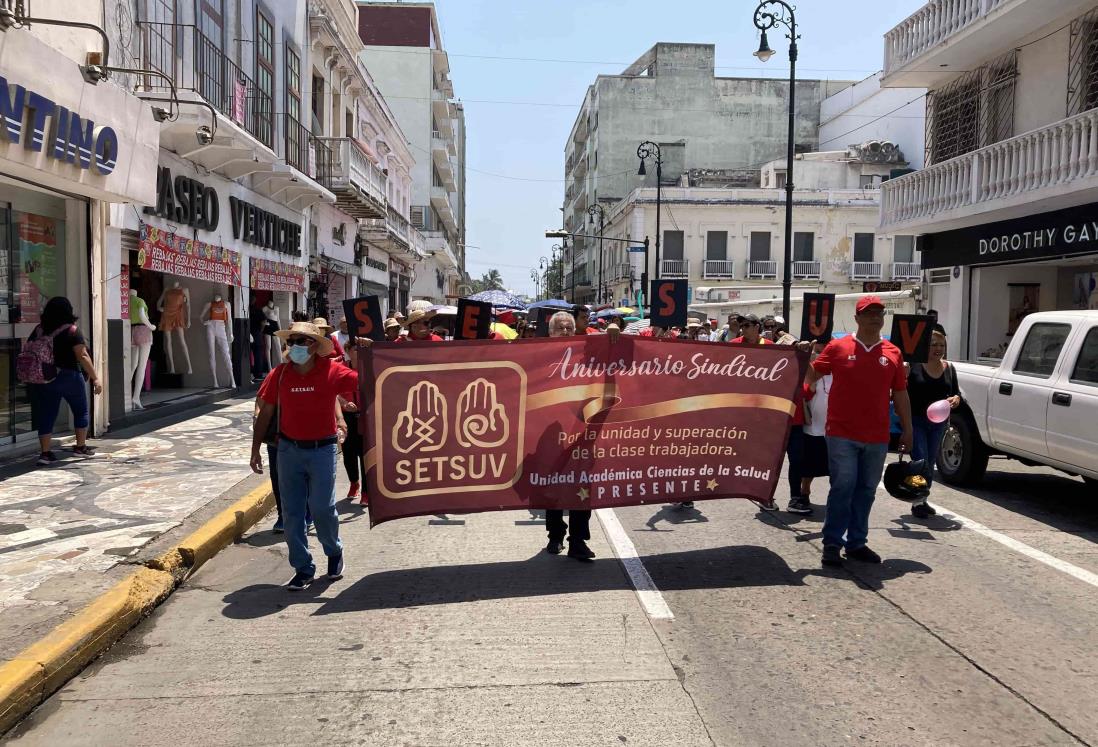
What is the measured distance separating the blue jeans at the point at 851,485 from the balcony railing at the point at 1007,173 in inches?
426

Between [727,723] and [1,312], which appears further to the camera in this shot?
[1,312]

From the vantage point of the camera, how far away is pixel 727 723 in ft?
12.4

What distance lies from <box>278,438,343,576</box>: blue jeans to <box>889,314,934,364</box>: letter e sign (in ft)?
16.2

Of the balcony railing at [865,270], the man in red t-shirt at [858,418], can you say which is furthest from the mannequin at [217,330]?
the balcony railing at [865,270]

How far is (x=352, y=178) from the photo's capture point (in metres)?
24.2

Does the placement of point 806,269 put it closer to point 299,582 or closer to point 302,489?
point 302,489

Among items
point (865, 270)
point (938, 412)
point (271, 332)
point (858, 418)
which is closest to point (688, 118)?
point (865, 270)

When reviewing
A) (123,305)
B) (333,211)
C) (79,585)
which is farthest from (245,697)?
(333,211)

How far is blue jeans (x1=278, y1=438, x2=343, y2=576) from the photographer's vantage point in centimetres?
570

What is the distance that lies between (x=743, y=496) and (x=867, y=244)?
45292 mm

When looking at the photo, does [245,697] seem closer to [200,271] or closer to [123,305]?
→ [123,305]

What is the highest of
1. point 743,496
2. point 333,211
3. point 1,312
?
point 333,211

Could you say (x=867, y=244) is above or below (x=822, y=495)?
above

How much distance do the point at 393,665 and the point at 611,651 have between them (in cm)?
112
